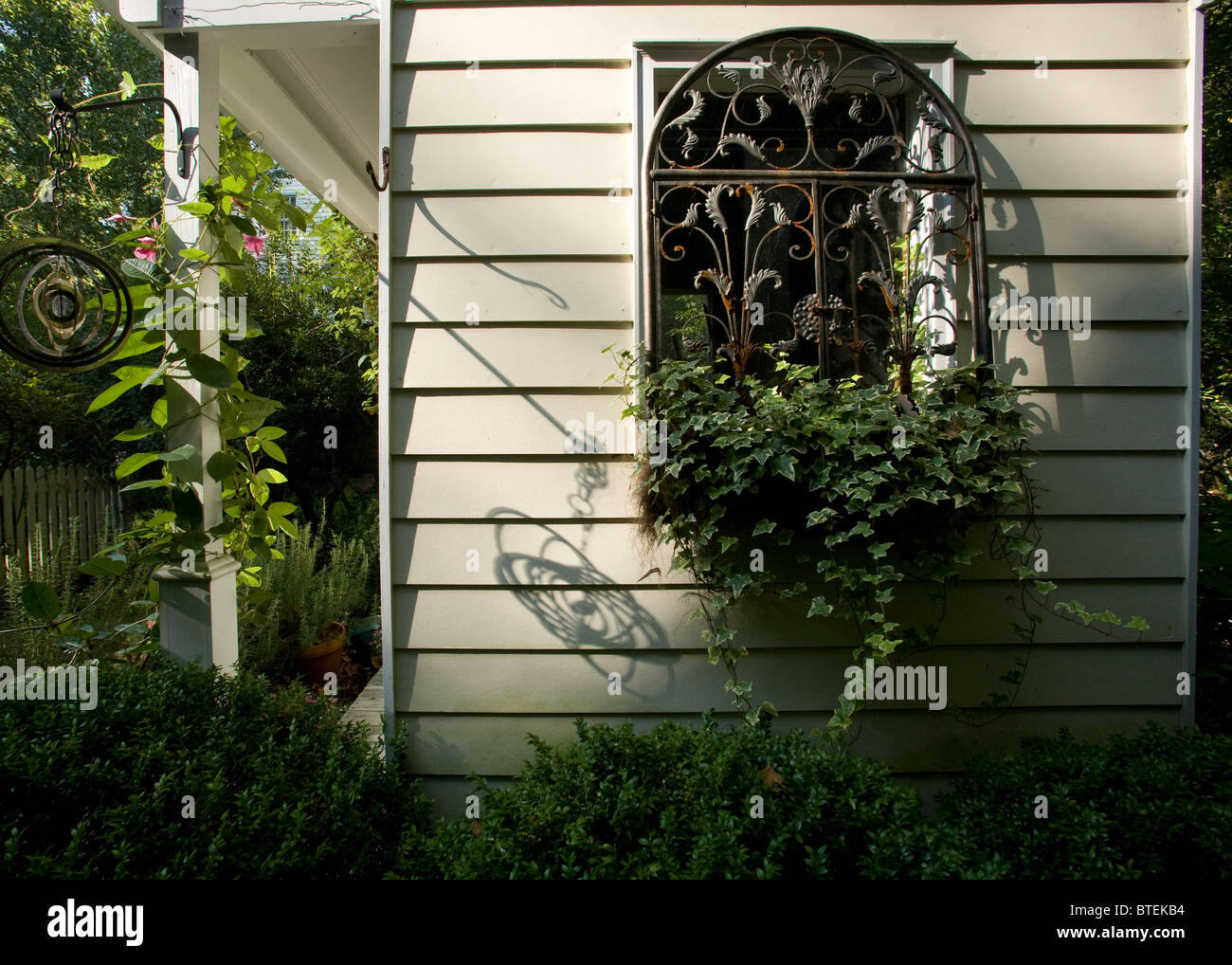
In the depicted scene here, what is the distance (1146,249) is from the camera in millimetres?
2041

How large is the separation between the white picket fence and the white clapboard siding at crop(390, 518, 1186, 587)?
9.37 ft

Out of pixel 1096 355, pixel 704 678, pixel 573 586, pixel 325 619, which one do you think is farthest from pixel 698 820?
pixel 325 619

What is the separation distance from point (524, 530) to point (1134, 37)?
2.44m

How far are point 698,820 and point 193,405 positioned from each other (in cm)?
182

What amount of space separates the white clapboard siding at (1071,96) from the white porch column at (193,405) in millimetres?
2333

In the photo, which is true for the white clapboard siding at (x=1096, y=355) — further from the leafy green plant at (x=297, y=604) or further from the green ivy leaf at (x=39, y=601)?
the leafy green plant at (x=297, y=604)

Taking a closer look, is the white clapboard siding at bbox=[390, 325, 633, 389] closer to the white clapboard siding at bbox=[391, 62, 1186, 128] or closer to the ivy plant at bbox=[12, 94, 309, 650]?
the ivy plant at bbox=[12, 94, 309, 650]

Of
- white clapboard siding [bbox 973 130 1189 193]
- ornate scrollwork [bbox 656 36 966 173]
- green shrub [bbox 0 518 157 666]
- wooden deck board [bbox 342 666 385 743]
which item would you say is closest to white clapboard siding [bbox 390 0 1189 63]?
ornate scrollwork [bbox 656 36 966 173]

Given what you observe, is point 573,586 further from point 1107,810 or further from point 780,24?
point 780,24

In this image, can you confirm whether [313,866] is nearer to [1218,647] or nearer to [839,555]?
[839,555]

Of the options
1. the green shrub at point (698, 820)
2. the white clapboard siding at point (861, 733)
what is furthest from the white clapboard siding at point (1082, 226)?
the green shrub at point (698, 820)

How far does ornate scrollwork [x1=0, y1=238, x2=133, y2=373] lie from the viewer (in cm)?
175

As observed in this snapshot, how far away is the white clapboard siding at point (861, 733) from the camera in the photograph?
6.61ft

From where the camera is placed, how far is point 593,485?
2.03 meters
